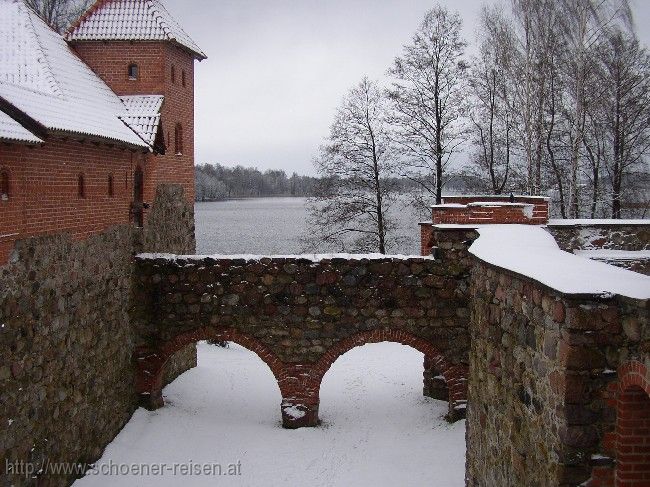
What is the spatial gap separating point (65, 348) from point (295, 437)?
414 cm

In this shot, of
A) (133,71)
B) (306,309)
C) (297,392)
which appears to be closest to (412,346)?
(306,309)

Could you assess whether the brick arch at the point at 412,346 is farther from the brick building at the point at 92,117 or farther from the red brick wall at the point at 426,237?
the brick building at the point at 92,117

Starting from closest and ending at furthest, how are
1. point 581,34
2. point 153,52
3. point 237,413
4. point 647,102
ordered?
point 237,413 < point 153,52 < point 581,34 < point 647,102

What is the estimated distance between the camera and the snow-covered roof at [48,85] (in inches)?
297

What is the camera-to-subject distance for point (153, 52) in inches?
492

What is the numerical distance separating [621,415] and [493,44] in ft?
58.2

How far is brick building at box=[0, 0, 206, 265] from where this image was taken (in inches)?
284

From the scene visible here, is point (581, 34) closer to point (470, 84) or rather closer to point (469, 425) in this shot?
point (470, 84)

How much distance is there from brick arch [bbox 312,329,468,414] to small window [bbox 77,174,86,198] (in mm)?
4712

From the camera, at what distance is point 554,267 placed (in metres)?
4.98

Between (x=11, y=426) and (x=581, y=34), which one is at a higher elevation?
(x=581, y=34)

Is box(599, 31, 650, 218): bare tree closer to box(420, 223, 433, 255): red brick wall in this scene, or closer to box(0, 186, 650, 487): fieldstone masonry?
box(420, 223, 433, 255): red brick wall

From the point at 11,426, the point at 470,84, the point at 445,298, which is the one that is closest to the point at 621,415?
the point at 11,426

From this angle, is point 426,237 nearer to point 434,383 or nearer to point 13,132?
point 434,383
